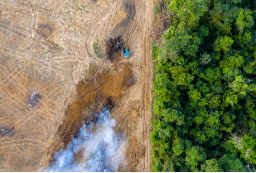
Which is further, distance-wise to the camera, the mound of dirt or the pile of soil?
the pile of soil

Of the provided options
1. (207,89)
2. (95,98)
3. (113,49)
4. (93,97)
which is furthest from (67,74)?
(207,89)

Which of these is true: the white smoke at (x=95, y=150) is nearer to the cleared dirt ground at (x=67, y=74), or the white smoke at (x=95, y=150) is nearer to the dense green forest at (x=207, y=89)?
the cleared dirt ground at (x=67, y=74)

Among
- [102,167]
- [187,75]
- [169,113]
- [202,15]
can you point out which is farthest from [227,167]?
[202,15]

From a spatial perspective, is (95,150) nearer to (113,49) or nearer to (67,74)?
(67,74)

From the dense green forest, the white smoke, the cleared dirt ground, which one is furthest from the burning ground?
the dense green forest

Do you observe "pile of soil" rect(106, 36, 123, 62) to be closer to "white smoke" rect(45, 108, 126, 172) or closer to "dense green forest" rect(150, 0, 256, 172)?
"dense green forest" rect(150, 0, 256, 172)

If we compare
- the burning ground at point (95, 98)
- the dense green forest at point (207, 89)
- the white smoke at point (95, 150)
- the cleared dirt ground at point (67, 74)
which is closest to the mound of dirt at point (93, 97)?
the burning ground at point (95, 98)
